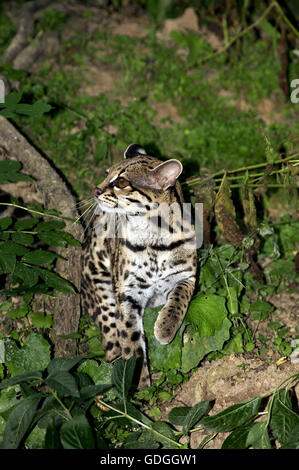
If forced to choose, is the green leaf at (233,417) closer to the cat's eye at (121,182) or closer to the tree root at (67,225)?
the tree root at (67,225)

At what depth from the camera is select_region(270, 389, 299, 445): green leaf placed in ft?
11.4

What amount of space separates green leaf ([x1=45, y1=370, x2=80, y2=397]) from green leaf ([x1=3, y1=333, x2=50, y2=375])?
2.29ft

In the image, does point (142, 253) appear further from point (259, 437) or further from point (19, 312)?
point (259, 437)

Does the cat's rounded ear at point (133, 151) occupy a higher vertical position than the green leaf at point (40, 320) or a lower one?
higher

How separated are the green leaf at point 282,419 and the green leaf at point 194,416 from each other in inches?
18.5

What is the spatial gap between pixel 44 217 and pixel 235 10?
5.02m

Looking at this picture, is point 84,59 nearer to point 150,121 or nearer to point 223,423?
point 150,121

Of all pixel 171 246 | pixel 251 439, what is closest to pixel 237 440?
pixel 251 439

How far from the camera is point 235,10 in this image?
8.27 m

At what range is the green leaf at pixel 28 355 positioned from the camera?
13.9ft

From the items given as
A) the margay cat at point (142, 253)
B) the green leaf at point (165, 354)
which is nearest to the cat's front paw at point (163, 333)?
the margay cat at point (142, 253)

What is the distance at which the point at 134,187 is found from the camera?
168 inches

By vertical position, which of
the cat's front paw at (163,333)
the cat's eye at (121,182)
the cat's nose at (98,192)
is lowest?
the cat's front paw at (163,333)

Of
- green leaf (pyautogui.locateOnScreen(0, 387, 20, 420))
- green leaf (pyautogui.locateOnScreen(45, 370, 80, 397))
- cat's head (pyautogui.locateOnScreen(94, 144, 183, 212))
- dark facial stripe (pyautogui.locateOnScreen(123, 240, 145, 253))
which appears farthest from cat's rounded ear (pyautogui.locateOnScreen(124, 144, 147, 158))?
green leaf (pyautogui.locateOnScreen(0, 387, 20, 420))
